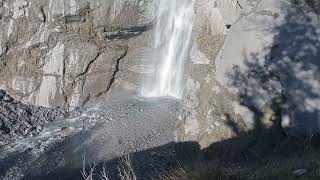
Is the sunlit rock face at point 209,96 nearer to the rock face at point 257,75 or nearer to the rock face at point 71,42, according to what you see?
the rock face at point 257,75

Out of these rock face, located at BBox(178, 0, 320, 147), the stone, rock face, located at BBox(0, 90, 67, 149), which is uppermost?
rock face, located at BBox(178, 0, 320, 147)

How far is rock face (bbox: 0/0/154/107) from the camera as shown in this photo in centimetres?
1909

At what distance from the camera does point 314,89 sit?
10.0 metres

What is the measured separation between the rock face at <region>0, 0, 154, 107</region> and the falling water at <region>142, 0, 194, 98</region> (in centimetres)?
67

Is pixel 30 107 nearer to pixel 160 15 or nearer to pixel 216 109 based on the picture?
pixel 160 15

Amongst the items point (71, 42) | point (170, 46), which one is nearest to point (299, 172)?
point (170, 46)

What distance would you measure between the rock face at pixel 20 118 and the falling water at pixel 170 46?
3.91 meters

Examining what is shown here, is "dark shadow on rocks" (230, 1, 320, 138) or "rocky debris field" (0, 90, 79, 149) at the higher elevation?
"dark shadow on rocks" (230, 1, 320, 138)

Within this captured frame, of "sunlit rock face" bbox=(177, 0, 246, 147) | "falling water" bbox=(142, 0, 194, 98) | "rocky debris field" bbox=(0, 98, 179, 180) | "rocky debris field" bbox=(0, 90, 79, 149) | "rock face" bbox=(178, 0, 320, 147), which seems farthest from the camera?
"falling water" bbox=(142, 0, 194, 98)

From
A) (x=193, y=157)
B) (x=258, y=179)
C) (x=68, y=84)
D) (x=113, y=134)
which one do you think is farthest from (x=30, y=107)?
(x=258, y=179)

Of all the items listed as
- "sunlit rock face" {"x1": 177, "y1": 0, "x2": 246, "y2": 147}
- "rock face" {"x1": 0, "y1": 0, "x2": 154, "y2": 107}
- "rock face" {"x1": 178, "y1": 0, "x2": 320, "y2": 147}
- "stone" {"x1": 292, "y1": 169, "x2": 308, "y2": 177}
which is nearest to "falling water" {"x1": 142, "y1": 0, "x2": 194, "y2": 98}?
"rock face" {"x1": 0, "y1": 0, "x2": 154, "y2": 107}

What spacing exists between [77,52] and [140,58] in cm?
259

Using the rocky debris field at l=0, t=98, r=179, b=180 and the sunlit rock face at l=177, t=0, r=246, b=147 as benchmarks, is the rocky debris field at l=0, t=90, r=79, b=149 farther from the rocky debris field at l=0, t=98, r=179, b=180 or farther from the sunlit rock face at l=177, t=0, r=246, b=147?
the sunlit rock face at l=177, t=0, r=246, b=147

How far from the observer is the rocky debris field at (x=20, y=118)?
16.3 metres
